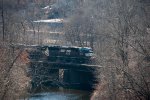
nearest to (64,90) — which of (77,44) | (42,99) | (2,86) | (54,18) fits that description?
(42,99)

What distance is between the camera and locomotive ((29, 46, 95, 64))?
47.5 m

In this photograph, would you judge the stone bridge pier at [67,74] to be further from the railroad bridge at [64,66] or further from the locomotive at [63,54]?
the locomotive at [63,54]

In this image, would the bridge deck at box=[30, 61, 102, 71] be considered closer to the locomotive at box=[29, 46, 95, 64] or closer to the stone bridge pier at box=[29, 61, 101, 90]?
the stone bridge pier at box=[29, 61, 101, 90]

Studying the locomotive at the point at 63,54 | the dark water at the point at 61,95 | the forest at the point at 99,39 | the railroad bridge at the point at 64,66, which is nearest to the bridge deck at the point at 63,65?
the railroad bridge at the point at 64,66

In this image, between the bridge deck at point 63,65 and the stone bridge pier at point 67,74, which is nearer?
the stone bridge pier at point 67,74

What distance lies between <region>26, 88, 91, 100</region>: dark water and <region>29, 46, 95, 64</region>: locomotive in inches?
203

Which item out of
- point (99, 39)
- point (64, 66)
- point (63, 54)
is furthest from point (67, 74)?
point (99, 39)

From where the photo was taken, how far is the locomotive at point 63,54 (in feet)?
156

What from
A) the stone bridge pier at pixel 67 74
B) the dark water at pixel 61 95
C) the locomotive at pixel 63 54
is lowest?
the dark water at pixel 61 95

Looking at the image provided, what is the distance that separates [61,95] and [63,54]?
962cm

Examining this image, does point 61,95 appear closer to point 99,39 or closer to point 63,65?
point 63,65

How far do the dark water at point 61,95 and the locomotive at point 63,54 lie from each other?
16.9 ft

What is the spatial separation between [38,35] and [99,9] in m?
8.12

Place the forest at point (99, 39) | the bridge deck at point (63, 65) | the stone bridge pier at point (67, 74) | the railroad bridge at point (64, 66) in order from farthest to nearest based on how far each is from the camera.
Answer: the bridge deck at point (63, 65)
the railroad bridge at point (64, 66)
the stone bridge pier at point (67, 74)
the forest at point (99, 39)
